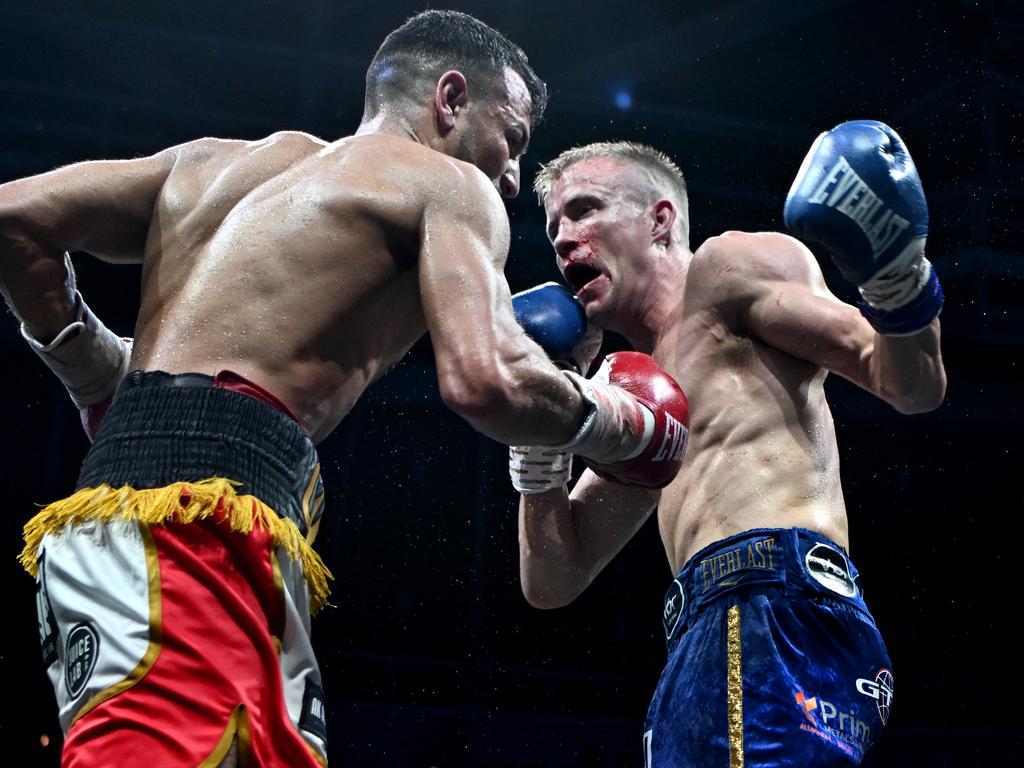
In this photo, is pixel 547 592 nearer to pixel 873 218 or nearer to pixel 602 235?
pixel 602 235

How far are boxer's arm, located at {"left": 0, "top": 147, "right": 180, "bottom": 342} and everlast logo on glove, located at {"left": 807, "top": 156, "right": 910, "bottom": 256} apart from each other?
114 centimetres

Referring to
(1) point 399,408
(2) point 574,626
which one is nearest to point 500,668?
(2) point 574,626

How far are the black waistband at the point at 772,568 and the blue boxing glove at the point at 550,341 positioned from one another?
361mm

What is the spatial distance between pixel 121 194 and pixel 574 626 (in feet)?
21.0

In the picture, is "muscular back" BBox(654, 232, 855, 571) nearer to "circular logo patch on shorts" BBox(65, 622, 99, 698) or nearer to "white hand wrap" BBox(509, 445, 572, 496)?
"white hand wrap" BBox(509, 445, 572, 496)

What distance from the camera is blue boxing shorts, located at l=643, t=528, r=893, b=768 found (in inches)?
70.2

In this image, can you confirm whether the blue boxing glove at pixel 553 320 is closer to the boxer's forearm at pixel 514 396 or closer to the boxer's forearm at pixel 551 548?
the boxer's forearm at pixel 551 548

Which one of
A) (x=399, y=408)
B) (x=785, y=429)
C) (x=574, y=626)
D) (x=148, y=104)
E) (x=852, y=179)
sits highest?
(x=852, y=179)

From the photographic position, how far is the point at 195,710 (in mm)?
1192

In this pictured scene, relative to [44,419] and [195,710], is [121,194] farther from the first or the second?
[44,419]

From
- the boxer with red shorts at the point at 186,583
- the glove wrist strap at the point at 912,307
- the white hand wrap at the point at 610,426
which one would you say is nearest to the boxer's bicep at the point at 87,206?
the boxer with red shorts at the point at 186,583

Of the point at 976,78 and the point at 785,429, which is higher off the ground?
the point at 785,429

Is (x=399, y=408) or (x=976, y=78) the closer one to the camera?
(x=976, y=78)

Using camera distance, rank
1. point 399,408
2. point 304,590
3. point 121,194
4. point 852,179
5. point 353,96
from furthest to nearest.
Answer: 1. point 399,408
2. point 353,96
3. point 852,179
4. point 121,194
5. point 304,590
